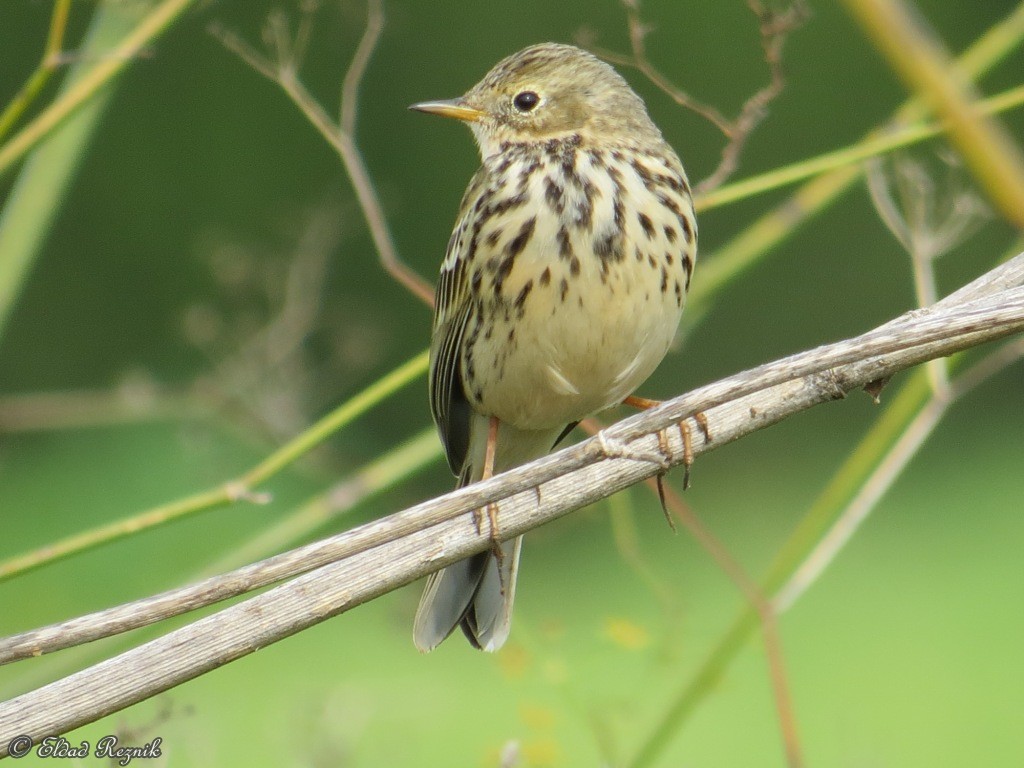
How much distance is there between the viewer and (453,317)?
9.58ft

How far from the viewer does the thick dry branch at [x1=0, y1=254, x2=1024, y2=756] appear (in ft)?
5.40

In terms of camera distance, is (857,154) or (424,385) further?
(424,385)

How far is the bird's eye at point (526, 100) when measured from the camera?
9.67 ft

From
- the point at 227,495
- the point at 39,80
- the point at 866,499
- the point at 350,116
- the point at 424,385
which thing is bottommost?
the point at 866,499

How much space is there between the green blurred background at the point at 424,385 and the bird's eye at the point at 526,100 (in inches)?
93.2

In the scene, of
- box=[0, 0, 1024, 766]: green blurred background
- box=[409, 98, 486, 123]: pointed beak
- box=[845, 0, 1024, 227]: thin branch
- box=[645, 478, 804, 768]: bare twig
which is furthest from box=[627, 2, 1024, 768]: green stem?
box=[0, 0, 1024, 766]: green blurred background

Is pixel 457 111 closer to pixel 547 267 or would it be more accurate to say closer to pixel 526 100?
pixel 526 100

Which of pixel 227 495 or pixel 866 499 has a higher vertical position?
pixel 227 495

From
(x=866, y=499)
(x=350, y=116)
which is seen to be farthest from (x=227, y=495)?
(x=866, y=499)

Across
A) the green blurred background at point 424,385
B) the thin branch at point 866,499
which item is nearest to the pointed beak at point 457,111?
the thin branch at point 866,499

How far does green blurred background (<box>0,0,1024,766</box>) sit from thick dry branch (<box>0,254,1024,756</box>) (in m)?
3.45

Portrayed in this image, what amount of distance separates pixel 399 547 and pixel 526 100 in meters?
1.35

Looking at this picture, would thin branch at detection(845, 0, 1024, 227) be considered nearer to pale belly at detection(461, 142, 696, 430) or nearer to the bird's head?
pale belly at detection(461, 142, 696, 430)

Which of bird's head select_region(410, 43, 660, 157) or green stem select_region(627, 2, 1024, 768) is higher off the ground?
bird's head select_region(410, 43, 660, 157)
